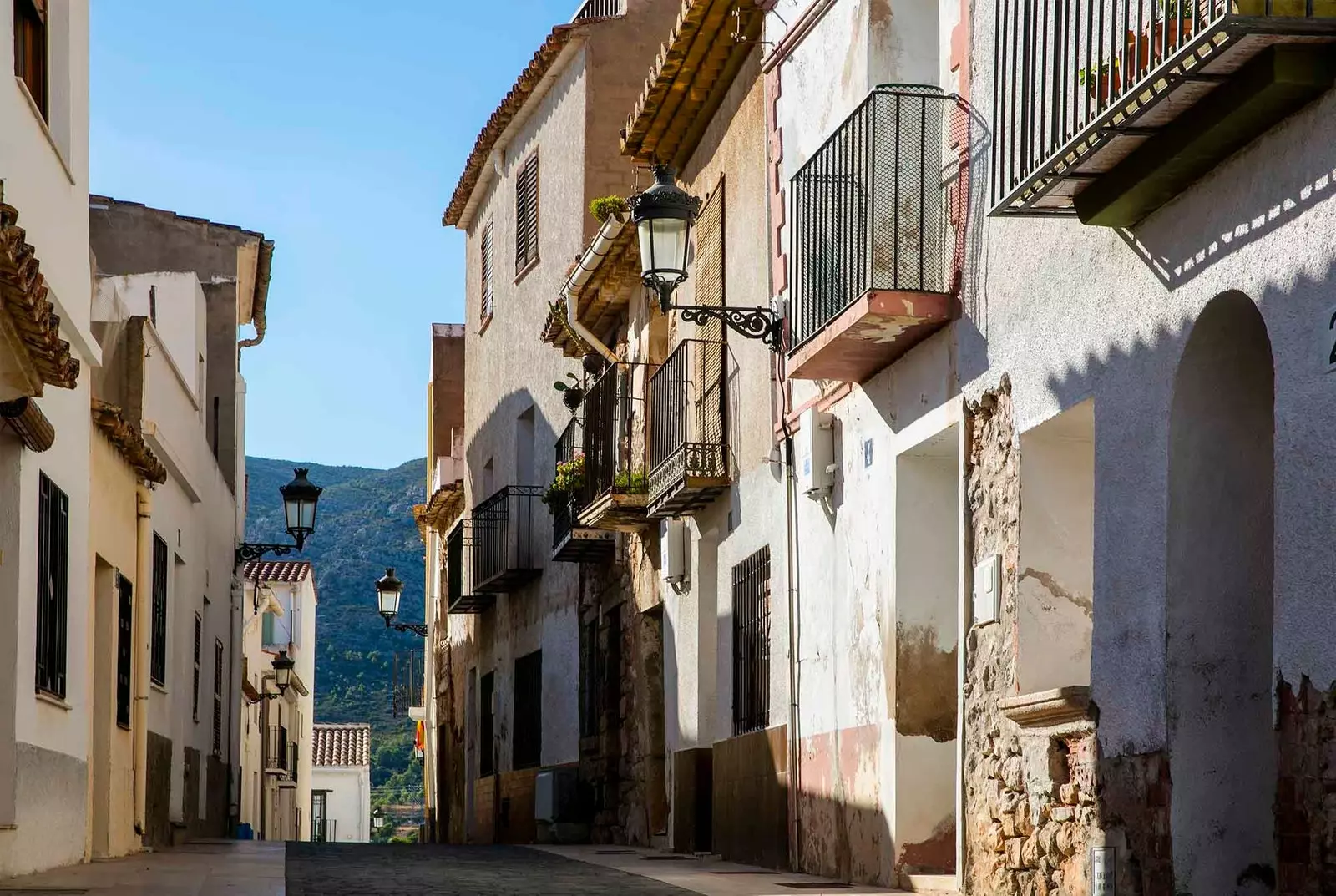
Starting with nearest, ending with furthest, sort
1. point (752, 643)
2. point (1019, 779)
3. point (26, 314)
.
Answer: point (26, 314) < point (1019, 779) < point (752, 643)

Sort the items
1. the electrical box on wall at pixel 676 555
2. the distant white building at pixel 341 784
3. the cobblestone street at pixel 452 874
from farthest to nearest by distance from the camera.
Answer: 1. the distant white building at pixel 341 784
2. the electrical box on wall at pixel 676 555
3. the cobblestone street at pixel 452 874

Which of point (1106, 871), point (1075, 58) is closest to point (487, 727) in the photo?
point (1106, 871)

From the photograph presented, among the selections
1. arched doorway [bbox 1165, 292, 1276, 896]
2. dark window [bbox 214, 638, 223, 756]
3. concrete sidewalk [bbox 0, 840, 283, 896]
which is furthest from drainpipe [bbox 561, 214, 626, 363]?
arched doorway [bbox 1165, 292, 1276, 896]

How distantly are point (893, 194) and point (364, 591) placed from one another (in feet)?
250

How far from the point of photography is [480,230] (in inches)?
1133

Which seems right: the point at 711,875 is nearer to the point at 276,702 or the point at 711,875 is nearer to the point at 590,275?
the point at 590,275

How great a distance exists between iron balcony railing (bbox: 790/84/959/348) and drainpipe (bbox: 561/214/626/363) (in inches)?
247

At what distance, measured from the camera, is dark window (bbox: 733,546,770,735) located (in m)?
14.0

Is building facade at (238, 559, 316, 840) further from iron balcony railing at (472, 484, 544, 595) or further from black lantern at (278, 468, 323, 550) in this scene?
black lantern at (278, 468, 323, 550)

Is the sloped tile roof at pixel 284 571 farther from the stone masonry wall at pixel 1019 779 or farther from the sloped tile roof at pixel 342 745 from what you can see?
the stone masonry wall at pixel 1019 779

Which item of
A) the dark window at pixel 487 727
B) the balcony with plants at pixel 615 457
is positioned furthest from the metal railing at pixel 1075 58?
the dark window at pixel 487 727

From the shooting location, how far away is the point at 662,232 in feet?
41.0

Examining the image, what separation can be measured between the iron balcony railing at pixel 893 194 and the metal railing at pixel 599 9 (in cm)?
1226

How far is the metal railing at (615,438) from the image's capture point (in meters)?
17.5
